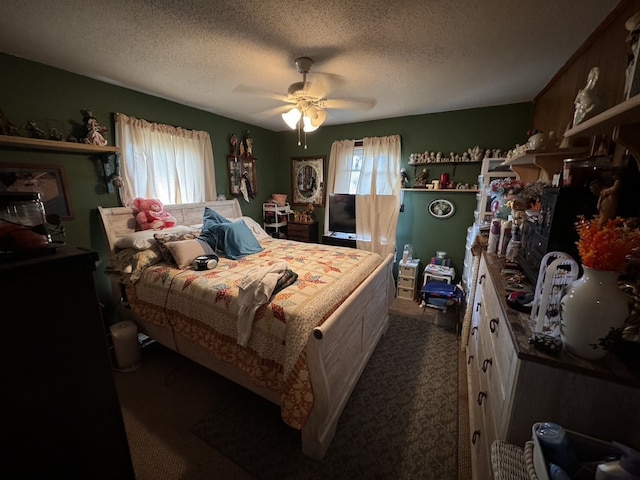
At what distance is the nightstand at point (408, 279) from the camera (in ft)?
11.7

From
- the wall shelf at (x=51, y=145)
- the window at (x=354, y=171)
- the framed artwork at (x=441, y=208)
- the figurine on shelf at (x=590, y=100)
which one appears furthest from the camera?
the window at (x=354, y=171)

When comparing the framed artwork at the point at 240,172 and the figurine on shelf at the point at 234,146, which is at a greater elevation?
the figurine on shelf at the point at 234,146

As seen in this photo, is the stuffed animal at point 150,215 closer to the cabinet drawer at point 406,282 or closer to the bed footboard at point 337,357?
the bed footboard at point 337,357

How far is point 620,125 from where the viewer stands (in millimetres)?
988

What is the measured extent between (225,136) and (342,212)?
2.10m

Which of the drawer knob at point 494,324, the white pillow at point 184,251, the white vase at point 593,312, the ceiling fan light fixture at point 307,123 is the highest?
the ceiling fan light fixture at point 307,123

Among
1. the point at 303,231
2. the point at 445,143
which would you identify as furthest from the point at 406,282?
the point at 445,143

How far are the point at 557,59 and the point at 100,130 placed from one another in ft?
12.8

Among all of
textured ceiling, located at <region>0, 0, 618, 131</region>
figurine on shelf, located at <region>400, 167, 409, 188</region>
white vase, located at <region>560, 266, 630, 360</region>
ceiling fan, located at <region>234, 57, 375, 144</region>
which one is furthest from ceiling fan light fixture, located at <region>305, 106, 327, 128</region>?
white vase, located at <region>560, 266, 630, 360</region>

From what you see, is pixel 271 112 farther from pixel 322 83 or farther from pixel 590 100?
pixel 590 100

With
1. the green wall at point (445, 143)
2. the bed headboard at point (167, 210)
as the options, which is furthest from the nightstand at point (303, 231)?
the green wall at point (445, 143)

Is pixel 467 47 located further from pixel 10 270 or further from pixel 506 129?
pixel 10 270

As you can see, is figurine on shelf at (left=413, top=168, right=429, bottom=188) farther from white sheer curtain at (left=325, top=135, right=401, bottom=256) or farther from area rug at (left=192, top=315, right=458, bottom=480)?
area rug at (left=192, top=315, right=458, bottom=480)

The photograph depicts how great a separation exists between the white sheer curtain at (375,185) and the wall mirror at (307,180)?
32 cm
